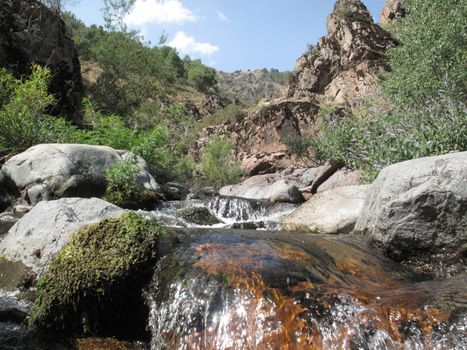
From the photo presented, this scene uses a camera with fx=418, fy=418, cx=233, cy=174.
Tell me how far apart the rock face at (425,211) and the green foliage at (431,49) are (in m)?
7.94

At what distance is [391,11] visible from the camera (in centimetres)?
3083

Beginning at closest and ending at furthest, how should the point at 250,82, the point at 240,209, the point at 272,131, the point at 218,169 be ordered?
the point at 240,209
the point at 218,169
the point at 272,131
the point at 250,82

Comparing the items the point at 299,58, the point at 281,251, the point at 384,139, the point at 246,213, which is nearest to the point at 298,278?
the point at 281,251

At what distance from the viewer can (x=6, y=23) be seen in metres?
16.7

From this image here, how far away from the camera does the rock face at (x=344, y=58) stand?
27.8 metres

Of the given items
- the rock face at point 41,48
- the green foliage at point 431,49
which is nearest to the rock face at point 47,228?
the green foliage at point 431,49

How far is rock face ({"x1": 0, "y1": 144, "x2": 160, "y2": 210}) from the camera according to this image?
25.5 feet

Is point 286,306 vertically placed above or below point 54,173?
below

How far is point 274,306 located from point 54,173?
6.25 metres

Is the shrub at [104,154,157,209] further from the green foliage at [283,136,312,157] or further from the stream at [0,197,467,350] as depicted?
the green foliage at [283,136,312,157]

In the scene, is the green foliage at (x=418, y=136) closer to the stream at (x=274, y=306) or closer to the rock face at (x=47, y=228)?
the stream at (x=274, y=306)

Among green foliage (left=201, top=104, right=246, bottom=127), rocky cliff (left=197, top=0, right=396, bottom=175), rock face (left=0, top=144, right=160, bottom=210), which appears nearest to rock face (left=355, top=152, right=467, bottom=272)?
rock face (left=0, top=144, right=160, bottom=210)

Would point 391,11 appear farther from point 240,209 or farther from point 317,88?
point 240,209

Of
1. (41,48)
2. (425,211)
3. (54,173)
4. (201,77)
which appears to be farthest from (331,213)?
(201,77)
